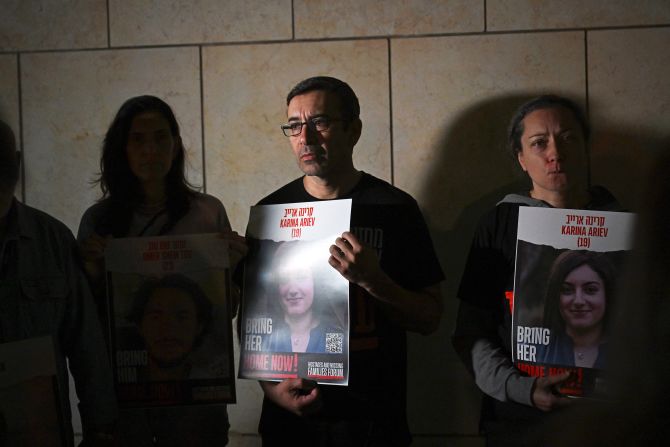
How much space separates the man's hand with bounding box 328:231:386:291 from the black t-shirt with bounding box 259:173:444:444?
123 mm

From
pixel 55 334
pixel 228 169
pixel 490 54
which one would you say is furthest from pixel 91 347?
pixel 490 54

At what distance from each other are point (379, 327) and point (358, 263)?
275 mm

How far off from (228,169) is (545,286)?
4.47ft

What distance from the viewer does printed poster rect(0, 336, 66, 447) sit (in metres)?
2.12

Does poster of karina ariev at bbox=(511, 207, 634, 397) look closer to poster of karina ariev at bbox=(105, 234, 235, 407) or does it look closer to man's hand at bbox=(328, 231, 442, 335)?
man's hand at bbox=(328, 231, 442, 335)

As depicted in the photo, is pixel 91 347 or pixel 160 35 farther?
pixel 160 35

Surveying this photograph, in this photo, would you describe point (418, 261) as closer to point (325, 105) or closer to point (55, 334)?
point (325, 105)

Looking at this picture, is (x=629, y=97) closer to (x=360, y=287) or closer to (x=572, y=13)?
(x=572, y=13)

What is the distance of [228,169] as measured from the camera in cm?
295

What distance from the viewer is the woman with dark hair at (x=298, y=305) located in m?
2.31

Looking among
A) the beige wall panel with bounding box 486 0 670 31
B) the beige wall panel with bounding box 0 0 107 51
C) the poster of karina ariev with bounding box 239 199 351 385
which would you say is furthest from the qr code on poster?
the beige wall panel with bounding box 0 0 107 51

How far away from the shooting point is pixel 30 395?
7.11 ft

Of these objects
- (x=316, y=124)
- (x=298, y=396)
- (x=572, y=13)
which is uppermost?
(x=572, y=13)

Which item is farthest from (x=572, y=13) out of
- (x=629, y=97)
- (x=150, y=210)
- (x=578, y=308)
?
(x=150, y=210)
